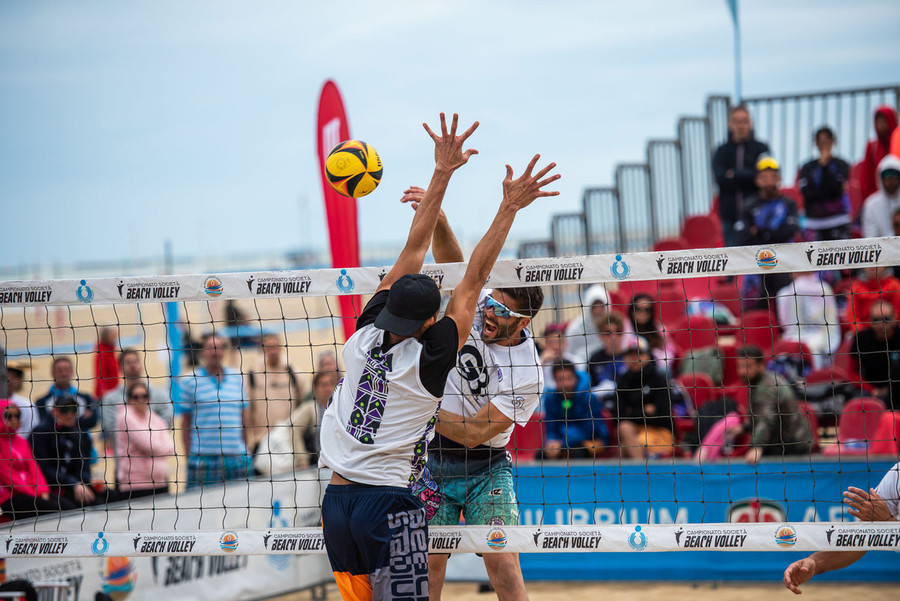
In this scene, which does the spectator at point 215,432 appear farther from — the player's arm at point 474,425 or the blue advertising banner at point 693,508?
the player's arm at point 474,425

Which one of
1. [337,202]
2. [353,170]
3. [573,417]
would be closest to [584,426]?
[573,417]

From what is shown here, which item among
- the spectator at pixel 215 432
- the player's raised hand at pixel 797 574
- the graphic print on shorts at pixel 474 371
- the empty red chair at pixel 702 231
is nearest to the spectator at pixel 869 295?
the empty red chair at pixel 702 231

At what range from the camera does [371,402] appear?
12.1ft

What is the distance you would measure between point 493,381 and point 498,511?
66 cm

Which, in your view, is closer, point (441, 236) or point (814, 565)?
point (814, 565)

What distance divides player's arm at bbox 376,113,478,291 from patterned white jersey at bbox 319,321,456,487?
1.32ft

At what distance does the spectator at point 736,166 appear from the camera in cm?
1032

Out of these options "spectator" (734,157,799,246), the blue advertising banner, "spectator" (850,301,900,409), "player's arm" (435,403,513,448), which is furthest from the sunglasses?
"spectator" (734,157,799,246)

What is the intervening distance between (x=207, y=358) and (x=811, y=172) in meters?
7.13

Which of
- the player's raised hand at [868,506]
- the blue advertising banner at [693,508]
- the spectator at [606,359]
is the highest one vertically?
the spectator at [606,359]

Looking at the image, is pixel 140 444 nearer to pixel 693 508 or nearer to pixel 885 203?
pixel 693 508

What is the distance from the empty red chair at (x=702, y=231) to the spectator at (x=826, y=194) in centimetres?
174

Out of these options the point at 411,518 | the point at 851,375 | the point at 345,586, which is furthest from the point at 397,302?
the point at 851,375

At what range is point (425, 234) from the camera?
401 centimetres
